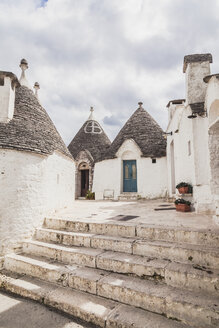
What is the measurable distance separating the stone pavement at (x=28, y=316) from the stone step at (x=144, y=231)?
5.70 feet

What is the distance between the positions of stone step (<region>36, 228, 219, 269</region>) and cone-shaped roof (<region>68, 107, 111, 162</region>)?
1383 cm

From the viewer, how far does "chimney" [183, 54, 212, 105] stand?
6.60 meters

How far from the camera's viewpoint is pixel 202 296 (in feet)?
7.92

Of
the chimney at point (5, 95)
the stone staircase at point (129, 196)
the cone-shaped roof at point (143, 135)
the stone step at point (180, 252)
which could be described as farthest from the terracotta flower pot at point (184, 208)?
the cone-shaped roof at point (143, 135)

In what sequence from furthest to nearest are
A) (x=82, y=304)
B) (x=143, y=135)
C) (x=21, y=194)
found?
(x=143, y=135) → (x=21, y=194) → (x=82, y=304)

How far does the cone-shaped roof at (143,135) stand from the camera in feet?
43.7

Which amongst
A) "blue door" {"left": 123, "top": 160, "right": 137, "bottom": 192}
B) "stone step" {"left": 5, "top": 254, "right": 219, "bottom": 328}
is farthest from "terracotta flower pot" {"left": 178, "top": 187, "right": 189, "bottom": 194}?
"blue door" {"left": 123, "top": 160, "right": 137, "bottom": 192}

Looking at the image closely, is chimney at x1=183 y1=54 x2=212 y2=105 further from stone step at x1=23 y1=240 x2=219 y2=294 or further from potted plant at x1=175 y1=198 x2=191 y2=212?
stone step at x1=23 y1=240 x2=219 y2=294

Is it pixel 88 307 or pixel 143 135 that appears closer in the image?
pixel 88 307

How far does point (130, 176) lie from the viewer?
531 inches

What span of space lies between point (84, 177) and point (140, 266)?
15609 mm

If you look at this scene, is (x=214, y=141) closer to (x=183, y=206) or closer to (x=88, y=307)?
(x=183, y=206)

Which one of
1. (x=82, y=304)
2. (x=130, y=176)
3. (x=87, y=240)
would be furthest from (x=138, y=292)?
(x=130, y=176)

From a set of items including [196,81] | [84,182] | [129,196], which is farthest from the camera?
[84,182]
